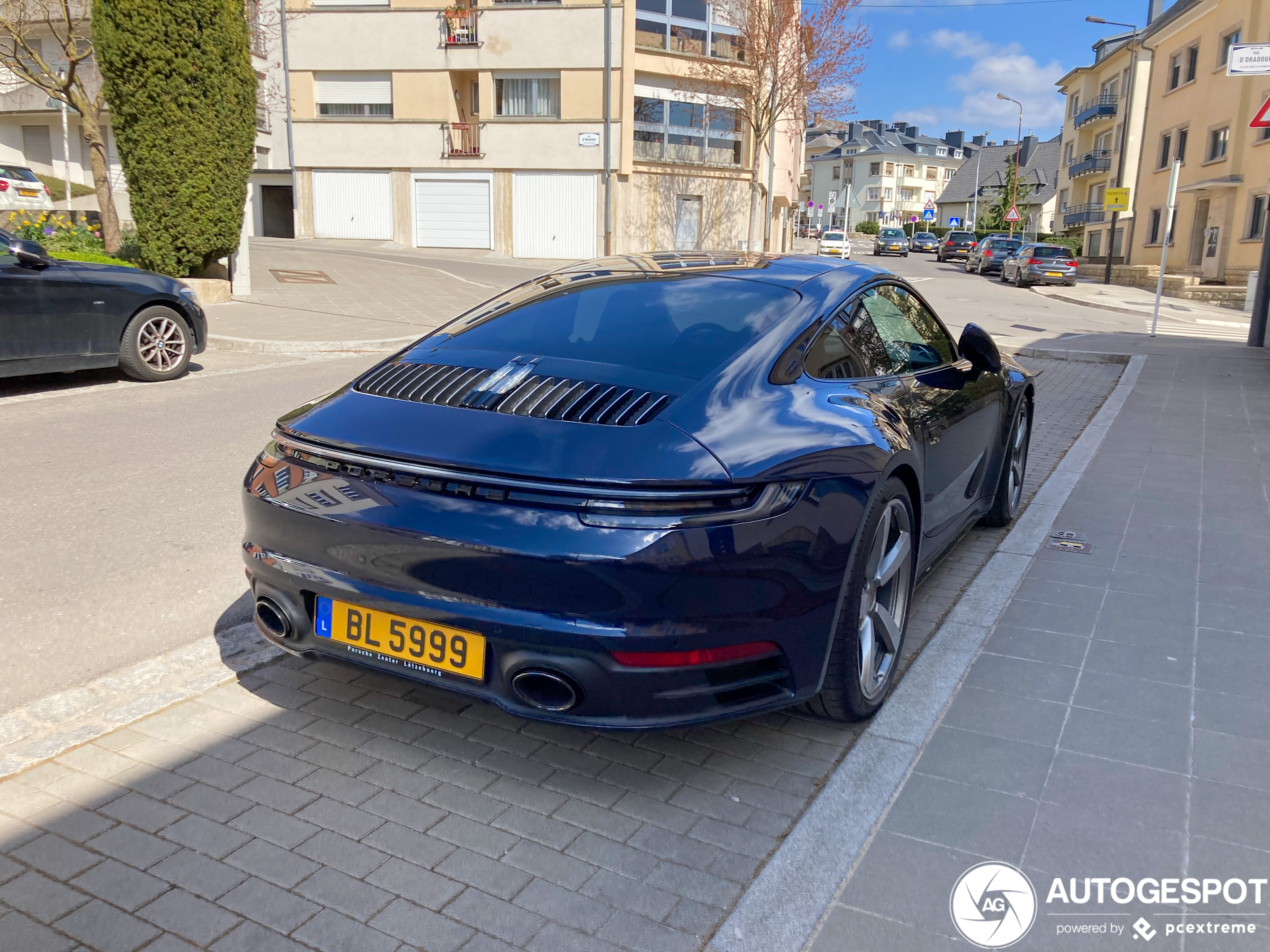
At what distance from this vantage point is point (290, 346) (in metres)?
11.7

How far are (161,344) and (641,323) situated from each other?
7.28 metres

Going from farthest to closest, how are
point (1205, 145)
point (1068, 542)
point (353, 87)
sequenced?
point (1205, 145), point (353, 87), point (1068, 542)

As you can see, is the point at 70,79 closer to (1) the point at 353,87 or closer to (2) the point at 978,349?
(2) the point at 978,349

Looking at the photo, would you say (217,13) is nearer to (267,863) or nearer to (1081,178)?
(267,863)

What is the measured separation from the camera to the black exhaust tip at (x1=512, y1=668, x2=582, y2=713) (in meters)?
2.52

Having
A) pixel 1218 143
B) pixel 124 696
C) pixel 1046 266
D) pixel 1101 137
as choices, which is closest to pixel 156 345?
pixel 124 696

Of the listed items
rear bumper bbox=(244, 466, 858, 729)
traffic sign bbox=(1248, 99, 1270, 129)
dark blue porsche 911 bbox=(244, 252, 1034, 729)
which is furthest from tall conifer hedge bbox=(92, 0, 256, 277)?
traffic sign bbox=(1248, 99, 1270, 129)

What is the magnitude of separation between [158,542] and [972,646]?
3.85m

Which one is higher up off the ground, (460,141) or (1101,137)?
(1101,137)

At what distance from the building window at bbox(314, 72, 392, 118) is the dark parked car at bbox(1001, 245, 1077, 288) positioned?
71.9ft

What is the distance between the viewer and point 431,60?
32.2m

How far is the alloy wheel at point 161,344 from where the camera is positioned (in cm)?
892

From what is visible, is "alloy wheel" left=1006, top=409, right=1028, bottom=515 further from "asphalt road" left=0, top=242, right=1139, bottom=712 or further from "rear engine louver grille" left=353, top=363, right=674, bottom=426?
"asphalt road" left=0, top=242, right=1139, bottom=712

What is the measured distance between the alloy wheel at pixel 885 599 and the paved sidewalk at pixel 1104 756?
272 millimetres
